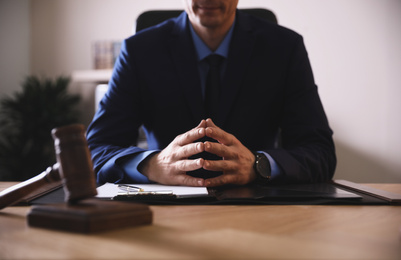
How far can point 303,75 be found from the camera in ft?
5.20

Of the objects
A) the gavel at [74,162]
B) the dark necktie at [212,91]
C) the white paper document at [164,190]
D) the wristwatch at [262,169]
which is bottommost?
the white paper document at [164,190]

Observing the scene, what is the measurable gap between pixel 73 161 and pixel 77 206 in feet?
0.24

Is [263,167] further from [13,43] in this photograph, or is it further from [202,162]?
[13,43]

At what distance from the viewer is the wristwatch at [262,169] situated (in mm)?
1104

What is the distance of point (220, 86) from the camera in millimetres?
1551

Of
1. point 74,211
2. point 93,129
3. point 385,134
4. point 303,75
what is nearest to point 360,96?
point 385,134

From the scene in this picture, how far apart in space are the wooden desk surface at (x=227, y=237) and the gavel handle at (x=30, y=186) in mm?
30

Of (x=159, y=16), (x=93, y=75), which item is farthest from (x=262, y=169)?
(x=93, y=75)

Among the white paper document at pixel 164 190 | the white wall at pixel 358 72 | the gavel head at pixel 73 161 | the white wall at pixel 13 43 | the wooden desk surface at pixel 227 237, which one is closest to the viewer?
the wooden desk surface at pixel 227 237

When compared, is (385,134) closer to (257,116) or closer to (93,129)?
(257,116)

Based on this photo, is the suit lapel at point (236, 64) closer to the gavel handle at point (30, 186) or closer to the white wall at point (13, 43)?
the gavel handle at point (30, 186)

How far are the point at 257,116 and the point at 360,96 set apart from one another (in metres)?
2.42

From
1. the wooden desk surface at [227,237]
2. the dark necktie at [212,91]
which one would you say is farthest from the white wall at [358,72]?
the wooden desk surface at [227,237]

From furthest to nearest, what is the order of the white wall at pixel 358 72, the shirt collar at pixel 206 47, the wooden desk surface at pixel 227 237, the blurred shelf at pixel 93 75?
1. the blurred shelf at pixel 93 75
2. the white wall at pixel 358 72
3. the shirt collar at pixel 206 47
4. the wooden desk surface at pixel 227 237
